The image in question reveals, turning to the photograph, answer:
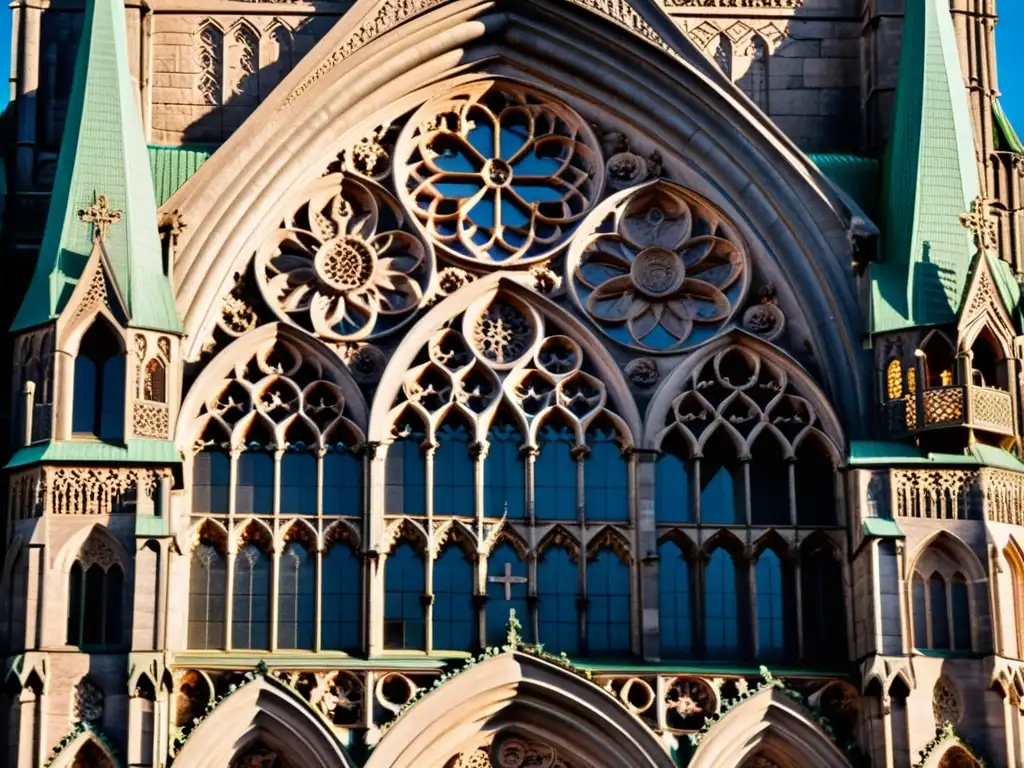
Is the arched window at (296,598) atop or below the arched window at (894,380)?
below

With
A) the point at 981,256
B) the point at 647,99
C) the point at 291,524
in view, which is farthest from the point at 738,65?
the point at 291,524

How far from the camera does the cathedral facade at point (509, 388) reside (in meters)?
30.3

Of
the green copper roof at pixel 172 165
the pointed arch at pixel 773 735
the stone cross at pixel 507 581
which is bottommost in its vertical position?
the pointed arch at pixel 773 735

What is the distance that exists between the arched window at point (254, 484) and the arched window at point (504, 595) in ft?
8.43

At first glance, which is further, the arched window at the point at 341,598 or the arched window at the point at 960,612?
the arched window at the point at 341,598

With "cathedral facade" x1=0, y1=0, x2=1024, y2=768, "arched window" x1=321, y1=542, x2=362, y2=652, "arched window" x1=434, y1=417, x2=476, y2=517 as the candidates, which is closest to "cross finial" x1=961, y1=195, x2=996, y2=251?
"cathedral facade" x1=0, y1=0, x2=1024, y2=768

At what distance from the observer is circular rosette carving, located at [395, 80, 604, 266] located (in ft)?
108

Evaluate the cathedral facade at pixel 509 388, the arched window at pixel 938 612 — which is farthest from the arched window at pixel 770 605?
the arched window at pixel 938 612

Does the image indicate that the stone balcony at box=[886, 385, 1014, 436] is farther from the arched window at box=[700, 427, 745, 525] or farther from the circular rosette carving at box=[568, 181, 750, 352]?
the circular rosette carving at box=[568, 181, 750, 352]

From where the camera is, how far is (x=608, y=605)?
31.7m

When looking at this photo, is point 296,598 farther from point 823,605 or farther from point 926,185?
point 926,185

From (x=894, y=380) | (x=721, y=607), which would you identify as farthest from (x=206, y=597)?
(x=894, y=380)

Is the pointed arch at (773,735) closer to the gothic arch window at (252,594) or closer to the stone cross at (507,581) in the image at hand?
the stone cross at (507,581)

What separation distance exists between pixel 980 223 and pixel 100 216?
31.8 ft
